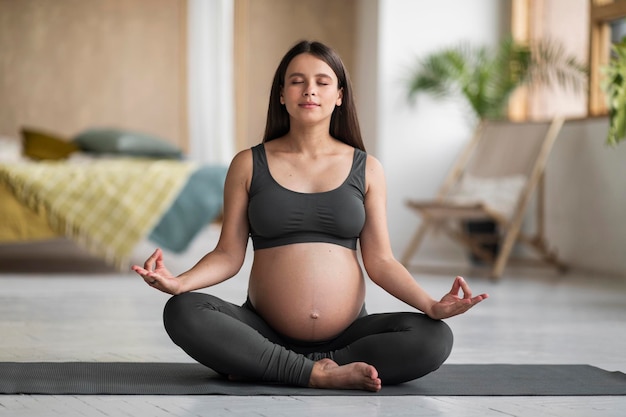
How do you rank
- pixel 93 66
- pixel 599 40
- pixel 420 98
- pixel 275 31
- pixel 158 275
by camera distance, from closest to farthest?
pixel 158 275 → pixel 599 40 → pixel 420 98 → pixel 93 66 → pixel 275 31

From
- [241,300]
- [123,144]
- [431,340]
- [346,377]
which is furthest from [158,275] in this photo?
[123,144]

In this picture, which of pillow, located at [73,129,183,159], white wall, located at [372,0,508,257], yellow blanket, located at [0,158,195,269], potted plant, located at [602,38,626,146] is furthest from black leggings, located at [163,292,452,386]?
white wall, located at [372,0,508,257]

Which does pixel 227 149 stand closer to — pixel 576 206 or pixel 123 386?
pixel 576 206

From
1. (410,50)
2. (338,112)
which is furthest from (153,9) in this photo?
(338,112)

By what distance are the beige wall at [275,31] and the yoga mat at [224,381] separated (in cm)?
648

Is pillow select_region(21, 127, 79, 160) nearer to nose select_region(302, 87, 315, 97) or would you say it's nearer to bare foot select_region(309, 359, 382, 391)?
nose select_region(302, 87, 315, 97)

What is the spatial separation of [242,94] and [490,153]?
2.99m

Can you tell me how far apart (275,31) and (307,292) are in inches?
271

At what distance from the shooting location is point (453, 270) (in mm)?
6543

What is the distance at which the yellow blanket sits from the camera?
561 centimetres

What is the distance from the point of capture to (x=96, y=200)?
5.66m

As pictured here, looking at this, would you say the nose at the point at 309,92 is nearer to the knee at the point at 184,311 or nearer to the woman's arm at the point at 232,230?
the woman's arm at the point at 232,230

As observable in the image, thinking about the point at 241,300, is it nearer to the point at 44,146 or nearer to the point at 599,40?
the point at 599,40

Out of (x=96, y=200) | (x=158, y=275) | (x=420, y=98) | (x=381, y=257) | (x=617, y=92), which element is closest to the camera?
(x=158, y=275)
